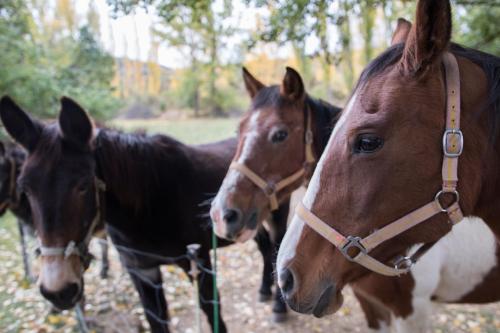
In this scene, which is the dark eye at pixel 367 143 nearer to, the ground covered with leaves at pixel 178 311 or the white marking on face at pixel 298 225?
the white marking on face at pixel 298 225

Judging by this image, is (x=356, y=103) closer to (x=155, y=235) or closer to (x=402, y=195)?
(x=402, y=195)

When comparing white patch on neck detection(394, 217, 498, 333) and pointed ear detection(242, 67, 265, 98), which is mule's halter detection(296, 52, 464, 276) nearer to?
white patch on neck detection(394, 217, 498, 333)

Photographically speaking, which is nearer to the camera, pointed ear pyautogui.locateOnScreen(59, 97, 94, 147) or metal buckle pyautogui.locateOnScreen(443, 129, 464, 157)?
metal buckle pyautogui.locateOnScreen(443, 129, 464, 157)

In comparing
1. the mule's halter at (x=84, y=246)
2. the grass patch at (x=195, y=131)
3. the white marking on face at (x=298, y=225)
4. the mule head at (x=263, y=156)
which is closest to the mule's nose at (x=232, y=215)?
the mule head at (x=263, y=156)

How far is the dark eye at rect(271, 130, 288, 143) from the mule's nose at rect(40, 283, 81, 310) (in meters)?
1.59

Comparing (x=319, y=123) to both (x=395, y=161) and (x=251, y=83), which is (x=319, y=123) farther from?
(x=395, y=161)

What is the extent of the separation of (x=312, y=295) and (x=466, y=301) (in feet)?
6.29

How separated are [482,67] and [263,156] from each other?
146cm

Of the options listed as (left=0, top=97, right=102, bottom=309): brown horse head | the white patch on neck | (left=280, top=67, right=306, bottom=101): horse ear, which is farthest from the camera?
(left=280, top=67, right=306, bottom=101): horse ear

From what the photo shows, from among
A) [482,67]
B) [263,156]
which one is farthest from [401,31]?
[263,156]

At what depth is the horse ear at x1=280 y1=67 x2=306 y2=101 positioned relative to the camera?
2350 mm

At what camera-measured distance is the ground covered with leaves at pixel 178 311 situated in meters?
3.65

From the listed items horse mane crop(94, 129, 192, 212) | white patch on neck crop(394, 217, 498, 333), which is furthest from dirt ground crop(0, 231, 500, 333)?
horse mane crop(94, 129, 192, 212)

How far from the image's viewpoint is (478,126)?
3.27 ft
